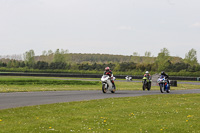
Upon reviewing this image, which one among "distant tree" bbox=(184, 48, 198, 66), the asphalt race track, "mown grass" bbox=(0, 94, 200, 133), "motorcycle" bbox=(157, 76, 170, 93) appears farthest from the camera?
"distant tree" bbox=(184, 48, 198, 66)

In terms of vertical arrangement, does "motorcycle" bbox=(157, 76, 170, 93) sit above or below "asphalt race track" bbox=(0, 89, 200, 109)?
above

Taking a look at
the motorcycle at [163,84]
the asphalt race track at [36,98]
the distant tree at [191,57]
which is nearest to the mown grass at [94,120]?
the asphalt race track at [36,98]

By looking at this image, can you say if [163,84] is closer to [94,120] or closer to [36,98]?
[36,98]

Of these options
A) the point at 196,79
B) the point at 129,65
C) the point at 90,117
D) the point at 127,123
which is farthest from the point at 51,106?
the point at 129,65

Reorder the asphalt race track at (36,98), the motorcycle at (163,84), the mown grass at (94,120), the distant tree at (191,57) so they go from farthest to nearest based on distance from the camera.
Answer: the distant tree at (191,57), the motorcycle at (163,84), the asphalt race track at (36,98), the mown grass at (94,120)

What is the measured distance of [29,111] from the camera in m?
12.1

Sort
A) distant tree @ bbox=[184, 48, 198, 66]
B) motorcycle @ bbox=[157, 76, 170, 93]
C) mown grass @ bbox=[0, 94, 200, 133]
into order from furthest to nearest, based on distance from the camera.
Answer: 1. distant tree @ bbox=[184, 48, 198, 66]
2. motorcycle @ bbox=[157, 76, 170, 93]
3. mown grass @ bbox=[0, 94, 200, 133]

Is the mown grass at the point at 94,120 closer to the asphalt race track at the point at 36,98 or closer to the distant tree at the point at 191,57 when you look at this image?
the asphalt race track at the point at 36,98

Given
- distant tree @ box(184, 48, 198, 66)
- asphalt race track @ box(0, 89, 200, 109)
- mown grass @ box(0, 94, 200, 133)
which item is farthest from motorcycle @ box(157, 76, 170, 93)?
distant tree @ box(184, 48, 198, 66)

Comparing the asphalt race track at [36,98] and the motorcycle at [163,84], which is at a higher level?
Answer: the motorcycle at [163,84]

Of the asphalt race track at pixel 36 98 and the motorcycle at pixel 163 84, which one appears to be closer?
the asphalt race track at pixel 36 98

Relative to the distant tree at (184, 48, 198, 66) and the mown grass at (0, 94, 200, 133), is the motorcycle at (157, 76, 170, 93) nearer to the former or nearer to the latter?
the mown grass at (0, 94, 200, 133)

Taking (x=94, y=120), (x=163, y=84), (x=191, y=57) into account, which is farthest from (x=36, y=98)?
(x=191, y=57)

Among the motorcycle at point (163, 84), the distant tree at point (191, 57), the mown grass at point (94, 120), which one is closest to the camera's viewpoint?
the mown grass at point (94, 120)
